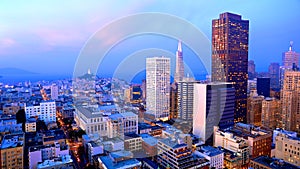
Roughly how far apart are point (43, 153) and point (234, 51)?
6.87 metres

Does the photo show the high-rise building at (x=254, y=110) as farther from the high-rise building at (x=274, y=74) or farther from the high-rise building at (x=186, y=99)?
the high-rise building at (x=274, y=74)

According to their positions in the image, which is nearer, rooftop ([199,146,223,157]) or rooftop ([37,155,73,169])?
rooftop ([37,155,73,169])

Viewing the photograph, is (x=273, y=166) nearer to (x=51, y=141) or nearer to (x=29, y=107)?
Answer: (x=51, y=141)

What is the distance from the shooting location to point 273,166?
8.38 ft

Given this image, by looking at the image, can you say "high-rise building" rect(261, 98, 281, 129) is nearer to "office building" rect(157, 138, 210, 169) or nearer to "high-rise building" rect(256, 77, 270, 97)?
"high-rise building" rect(256, 77, 270, 97)

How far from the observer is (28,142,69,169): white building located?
2.89 meters

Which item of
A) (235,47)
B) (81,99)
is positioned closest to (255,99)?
(235,47)

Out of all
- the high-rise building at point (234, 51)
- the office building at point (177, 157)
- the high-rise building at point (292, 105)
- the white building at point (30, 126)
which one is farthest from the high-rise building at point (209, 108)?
the white building at point (30, 126)

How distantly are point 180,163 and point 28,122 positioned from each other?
4.15 meters

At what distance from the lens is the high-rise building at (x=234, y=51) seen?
6.93m

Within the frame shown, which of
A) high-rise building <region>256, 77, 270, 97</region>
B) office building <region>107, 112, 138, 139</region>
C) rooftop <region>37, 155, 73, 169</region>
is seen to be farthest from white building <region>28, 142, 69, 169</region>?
high-rise building <region>256, 77, 270, 97</region>

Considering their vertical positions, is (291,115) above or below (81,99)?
below

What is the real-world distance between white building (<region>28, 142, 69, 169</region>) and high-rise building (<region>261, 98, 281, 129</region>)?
573 centimetres

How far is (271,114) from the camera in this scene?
19.2 ft
